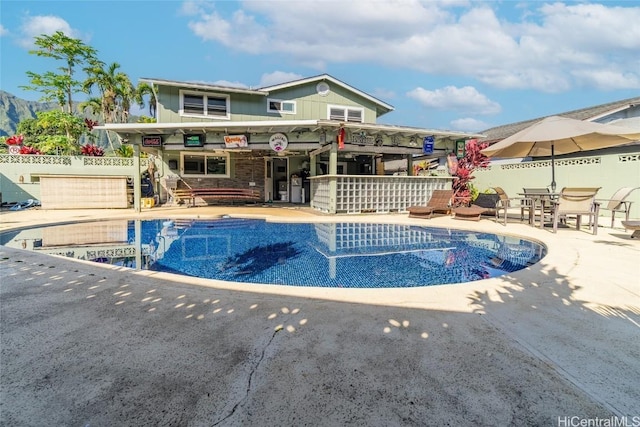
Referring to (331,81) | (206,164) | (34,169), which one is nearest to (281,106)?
(331,81)

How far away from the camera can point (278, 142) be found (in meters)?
12.4

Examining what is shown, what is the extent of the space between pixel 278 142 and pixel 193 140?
351cm

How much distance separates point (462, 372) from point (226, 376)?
56.2 inches

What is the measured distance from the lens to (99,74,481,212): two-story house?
11773 millimetres

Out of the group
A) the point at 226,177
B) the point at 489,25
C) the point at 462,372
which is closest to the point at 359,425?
the point at 462,372

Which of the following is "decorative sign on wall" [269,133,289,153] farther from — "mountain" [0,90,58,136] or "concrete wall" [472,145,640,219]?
"mountain" [0,90,58,136]

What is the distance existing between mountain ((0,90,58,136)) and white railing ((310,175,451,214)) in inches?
5551

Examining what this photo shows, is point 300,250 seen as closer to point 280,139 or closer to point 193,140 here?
point 280,139

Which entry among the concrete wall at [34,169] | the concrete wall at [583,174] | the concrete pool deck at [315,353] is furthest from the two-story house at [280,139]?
the concrete pool deck at [315,353]

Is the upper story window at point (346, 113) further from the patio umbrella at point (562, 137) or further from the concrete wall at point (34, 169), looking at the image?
the concrete wall at point (34, 169)

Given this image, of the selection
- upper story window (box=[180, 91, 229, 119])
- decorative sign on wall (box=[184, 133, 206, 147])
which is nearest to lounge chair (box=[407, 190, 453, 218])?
decorative sign on wall (box=[184, 133, 206, 147])

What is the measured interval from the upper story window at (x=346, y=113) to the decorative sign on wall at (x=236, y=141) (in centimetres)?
566

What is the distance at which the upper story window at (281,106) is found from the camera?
1531 centimetres

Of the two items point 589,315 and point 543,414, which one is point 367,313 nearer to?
point 543,414
